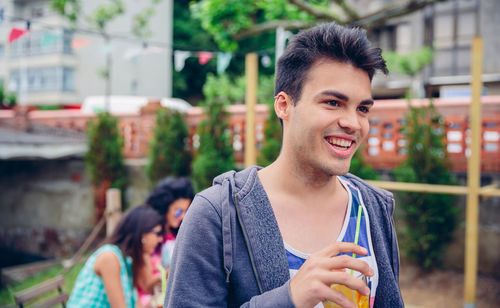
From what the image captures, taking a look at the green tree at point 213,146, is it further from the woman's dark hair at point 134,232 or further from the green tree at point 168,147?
the woman's dark hair at point 134,232

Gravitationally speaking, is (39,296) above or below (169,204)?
below

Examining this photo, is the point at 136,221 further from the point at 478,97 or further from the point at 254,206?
the point at 478,97

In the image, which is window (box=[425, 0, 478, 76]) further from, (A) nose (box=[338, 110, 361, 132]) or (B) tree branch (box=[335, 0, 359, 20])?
(A) nose (box=[338, 110, 361, 132])

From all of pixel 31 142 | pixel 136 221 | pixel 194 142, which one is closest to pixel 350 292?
pixel 136 221

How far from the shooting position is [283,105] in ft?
4.32

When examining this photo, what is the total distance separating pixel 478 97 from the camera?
4020 mm

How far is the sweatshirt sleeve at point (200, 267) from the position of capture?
1.08 m

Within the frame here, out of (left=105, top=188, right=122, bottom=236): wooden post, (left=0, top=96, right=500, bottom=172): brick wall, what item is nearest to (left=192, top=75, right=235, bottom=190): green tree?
(left=0, top=96, right=500, bottom=172): brick wall

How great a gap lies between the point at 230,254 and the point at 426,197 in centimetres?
512

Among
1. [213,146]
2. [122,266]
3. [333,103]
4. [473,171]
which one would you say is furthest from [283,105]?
[213,146]

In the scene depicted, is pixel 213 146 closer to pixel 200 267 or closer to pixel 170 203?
pixel 170 203

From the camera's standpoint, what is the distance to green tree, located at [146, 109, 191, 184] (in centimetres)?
771

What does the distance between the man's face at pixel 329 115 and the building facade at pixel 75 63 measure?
65.1 feet

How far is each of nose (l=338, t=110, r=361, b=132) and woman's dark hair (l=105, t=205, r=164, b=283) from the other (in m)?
1.97
